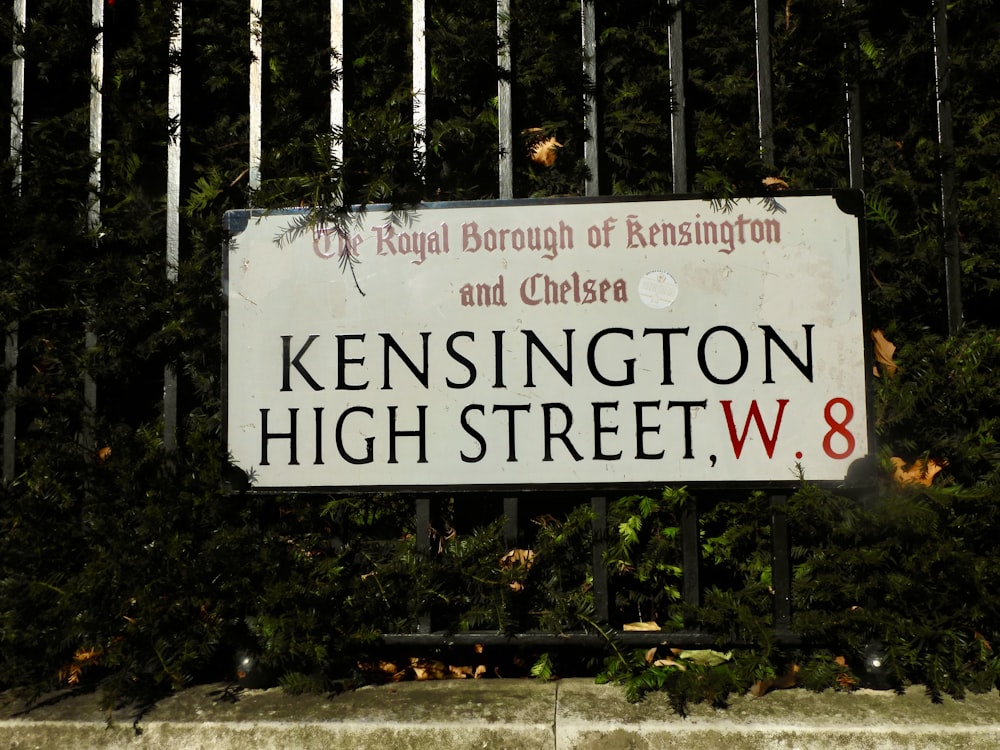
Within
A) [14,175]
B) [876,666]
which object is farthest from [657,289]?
[14,175]

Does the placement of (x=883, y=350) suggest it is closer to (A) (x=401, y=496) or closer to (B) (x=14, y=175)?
(A) (x=401, y=496)

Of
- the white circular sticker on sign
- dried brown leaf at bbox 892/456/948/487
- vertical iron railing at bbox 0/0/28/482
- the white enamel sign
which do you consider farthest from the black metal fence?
dried brown leaf at bbox 892/456/948/487

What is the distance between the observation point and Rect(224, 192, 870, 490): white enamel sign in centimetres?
236

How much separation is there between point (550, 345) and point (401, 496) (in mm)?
730

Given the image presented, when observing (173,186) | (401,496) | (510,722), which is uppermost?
(173,186)

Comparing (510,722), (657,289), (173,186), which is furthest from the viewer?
(173,186)

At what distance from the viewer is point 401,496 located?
259cm

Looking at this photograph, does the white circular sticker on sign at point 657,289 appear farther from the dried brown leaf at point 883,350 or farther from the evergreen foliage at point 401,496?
the dried brown leaf at point 883,350

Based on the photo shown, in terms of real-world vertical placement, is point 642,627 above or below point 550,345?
below

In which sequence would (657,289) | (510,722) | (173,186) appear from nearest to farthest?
1. (510,722)
2. (657,289)
3. (173,186)

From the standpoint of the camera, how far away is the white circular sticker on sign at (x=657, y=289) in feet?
7.82

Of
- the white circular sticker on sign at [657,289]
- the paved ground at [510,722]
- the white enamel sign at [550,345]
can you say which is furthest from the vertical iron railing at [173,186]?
the white circular sticker on sign at [657,289]

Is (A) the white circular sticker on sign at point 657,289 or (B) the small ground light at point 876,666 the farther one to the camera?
(A) the white circular sticker on sign at point 657,289

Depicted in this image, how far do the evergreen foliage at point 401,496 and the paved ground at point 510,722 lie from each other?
8 centimetres
